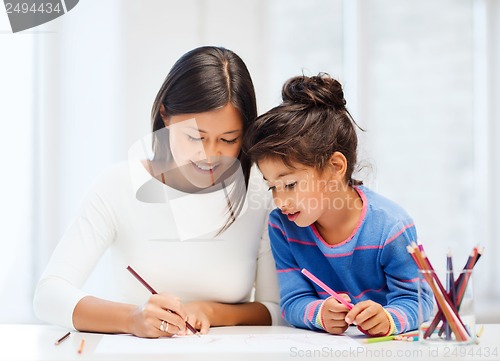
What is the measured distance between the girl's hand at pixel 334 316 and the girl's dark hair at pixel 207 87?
0.41 meters

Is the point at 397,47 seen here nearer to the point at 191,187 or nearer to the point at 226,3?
the point at 226,3

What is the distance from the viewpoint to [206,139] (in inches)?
55.0

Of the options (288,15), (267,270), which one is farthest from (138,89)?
(267,270)

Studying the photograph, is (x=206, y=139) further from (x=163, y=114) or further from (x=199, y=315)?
(x=199, y=315)

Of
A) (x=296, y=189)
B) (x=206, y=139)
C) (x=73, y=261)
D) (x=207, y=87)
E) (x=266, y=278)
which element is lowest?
(x=266, y=278)

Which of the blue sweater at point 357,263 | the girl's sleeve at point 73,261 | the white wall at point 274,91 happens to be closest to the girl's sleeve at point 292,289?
the blue sweater at point 357,263

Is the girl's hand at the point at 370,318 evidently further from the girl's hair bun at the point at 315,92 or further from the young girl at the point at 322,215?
the girl's hair bun at the point at 315,92

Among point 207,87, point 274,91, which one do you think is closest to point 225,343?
point 207,87

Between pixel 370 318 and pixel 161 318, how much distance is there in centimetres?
37

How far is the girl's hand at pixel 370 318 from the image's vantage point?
115cm

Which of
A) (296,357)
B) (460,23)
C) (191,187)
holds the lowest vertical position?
(296,357)

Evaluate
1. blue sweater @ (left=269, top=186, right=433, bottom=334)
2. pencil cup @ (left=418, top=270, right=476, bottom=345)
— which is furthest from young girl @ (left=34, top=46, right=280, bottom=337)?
pencil cup @ (left=418, top=270, right=476, bottom=345)

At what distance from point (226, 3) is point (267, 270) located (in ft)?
3.62

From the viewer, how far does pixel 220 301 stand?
147 cm
